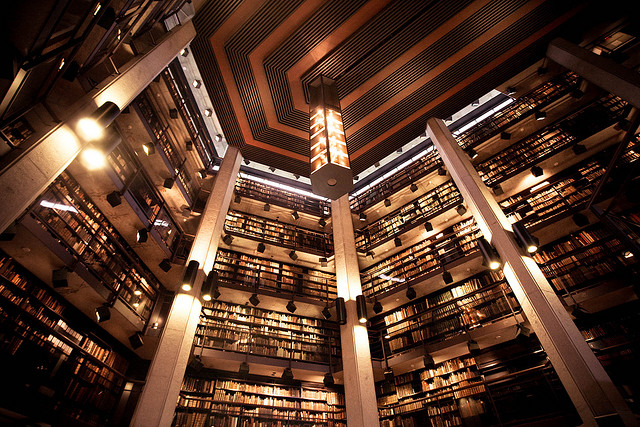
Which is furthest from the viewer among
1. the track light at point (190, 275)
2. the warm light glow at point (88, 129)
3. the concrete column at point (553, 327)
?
the track light at point (190, 275)

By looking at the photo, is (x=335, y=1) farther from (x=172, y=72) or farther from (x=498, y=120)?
(x=498, y=120)

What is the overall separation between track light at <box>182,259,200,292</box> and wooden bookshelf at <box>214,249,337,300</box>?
7.75ft

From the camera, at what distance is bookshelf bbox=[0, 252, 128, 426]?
422cm

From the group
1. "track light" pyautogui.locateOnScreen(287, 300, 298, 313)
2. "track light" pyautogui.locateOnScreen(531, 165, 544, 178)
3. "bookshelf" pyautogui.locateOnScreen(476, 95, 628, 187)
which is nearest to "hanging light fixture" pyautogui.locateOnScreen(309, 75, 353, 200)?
"track light" pyautogui.locateOnScreen(287, 300, 298, 313)

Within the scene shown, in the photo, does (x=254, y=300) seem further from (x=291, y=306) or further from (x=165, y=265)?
(x=165, y=265)

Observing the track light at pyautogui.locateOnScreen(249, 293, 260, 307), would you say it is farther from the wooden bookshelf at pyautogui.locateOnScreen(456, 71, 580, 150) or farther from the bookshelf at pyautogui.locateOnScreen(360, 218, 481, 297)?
the wooden bookshelf at pyautogui.locateOnScreen(456, 71, 580, 150)

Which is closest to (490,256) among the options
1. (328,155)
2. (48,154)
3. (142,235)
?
(328,155)

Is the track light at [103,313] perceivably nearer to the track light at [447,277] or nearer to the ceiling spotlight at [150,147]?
the ceiling spotlight at [150,147]

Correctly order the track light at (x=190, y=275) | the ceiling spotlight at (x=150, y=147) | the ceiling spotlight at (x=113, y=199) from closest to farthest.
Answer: the track light at (x=190, y=275)
the ceiling spotlight at (x=113, y=199)
the ceiling spotlight at (x=150, y=147)

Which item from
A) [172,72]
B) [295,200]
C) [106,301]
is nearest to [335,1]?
[172,72]

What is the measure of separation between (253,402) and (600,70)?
383 inches

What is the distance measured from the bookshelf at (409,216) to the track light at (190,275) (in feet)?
17.7

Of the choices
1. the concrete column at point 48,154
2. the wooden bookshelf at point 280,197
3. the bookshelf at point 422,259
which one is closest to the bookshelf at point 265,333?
the bookshelf at point 422,259

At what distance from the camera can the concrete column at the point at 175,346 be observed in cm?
408
